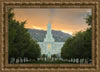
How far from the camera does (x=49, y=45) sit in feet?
54.8

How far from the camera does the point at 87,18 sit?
630 inches

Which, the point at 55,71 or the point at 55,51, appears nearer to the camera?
the point at 55,71

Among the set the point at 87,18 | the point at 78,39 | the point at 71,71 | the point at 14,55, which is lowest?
the point at 71,71

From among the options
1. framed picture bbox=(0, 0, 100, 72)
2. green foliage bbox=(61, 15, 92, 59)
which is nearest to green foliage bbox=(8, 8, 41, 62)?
framed picture bbox=(0, 0, 100, 72)

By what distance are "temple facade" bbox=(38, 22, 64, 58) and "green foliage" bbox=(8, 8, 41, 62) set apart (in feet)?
1.73

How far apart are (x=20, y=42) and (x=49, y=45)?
2.64 meters

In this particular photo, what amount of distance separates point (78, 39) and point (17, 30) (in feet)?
18.4

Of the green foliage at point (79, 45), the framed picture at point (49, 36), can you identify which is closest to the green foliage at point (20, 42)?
the framed picture at point (49, 36)

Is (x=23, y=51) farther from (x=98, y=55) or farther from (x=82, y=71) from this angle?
(x=98, y=55)

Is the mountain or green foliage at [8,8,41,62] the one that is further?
the mountain

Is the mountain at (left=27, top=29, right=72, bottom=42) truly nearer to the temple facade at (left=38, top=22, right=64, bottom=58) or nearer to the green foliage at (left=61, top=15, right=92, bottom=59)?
the temple facade at (left=38, top=22, right=64, bottom=58)

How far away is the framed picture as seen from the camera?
1513 cm

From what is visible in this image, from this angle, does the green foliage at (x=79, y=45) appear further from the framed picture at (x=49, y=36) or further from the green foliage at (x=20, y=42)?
the green foliage at (x=20, y=42)

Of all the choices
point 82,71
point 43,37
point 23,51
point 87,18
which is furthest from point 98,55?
point 23,51
